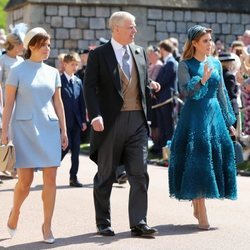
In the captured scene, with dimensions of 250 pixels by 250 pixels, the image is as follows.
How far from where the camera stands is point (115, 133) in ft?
28.2

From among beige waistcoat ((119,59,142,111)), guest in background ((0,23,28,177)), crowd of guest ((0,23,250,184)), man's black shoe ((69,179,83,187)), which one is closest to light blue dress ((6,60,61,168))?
beige waistcoat ((119,59,142,111))

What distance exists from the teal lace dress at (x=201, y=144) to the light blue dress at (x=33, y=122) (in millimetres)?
1281

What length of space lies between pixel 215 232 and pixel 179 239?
48cm

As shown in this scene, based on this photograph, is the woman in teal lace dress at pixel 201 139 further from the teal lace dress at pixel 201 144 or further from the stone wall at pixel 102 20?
the stone wall at pixel 102 20

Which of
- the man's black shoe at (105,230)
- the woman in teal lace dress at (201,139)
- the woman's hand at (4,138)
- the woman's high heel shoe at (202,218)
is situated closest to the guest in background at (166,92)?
the woman in teal lace dress at (201,139)

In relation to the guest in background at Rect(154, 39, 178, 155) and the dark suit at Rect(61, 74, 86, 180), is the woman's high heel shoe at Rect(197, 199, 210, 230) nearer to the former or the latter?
the dark suit at Rect(61, 74, 86, 180)

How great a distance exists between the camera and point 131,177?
8.62m

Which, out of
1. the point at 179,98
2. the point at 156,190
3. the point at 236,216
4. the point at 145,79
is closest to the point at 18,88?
the point at 145,79

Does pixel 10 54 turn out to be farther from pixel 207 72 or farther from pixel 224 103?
pixel 207 72

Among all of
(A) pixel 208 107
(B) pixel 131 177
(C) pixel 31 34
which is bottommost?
(B) pixel 131 177

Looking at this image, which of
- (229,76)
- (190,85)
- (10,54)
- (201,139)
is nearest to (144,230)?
(201,139)

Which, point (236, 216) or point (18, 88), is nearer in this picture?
point (18, 88)

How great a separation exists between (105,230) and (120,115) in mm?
998

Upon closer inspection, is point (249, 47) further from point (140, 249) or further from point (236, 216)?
point (140, 249)
